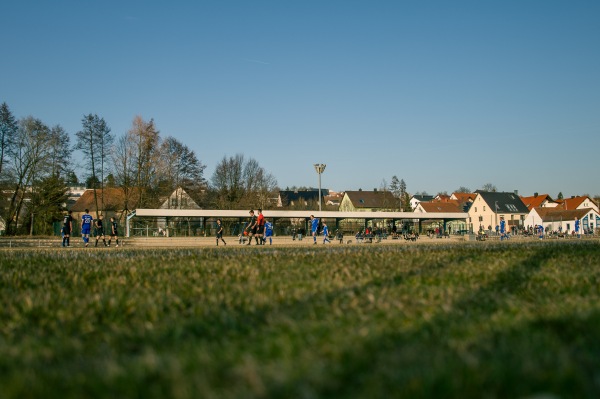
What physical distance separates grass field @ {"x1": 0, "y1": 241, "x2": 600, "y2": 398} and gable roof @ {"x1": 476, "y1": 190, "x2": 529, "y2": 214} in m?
114

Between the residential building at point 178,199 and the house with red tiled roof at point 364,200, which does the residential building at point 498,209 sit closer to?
the house with red tiled roof at point 364,200

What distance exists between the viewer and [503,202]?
119688 mm

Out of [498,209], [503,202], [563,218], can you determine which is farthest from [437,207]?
[563,218]

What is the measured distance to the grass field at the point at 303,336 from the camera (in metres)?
3.23

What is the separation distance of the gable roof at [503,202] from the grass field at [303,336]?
114004 mm

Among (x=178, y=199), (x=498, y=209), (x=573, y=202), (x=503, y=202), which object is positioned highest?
(x=573, y=202)

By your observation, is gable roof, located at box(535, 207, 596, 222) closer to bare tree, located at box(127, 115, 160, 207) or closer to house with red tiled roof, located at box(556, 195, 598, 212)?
house with red tiled roof, located at box(556, 195, 598, 212)

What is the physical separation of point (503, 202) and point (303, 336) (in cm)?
12230

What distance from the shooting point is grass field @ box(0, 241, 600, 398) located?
127 inches

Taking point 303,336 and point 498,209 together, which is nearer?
point 303,336

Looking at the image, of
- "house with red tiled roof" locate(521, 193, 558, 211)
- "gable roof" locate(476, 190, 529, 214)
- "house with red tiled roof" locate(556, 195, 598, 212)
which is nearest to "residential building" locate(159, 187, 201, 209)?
"gable roof" locate(476, 190, 529, 214)

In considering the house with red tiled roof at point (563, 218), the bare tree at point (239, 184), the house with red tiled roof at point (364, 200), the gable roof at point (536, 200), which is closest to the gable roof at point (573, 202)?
the gable roof at point (536, 200)

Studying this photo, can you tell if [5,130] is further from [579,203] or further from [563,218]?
[579,203]

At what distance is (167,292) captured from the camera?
750 cm
